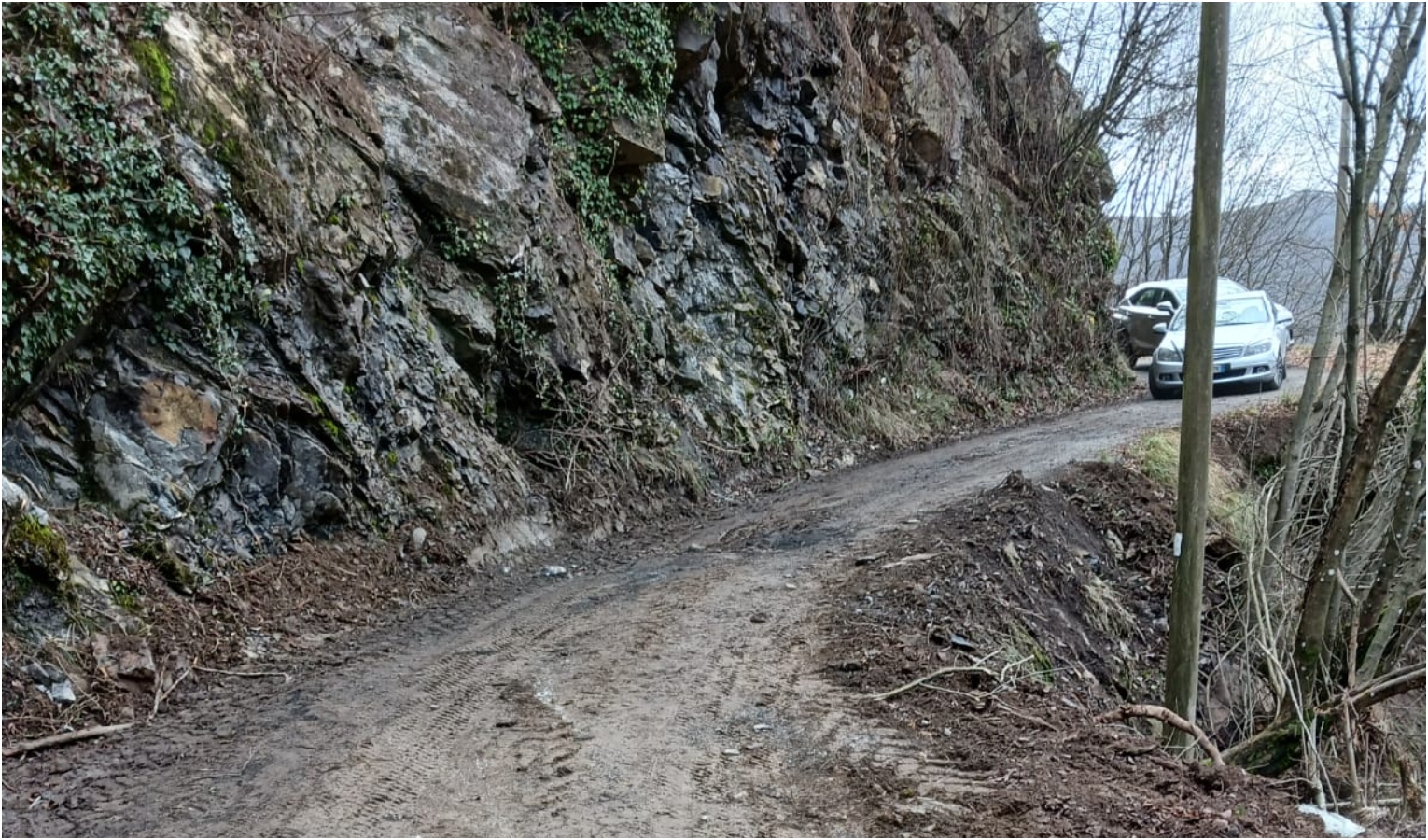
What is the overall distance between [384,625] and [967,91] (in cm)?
1741

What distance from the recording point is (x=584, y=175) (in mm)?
10594

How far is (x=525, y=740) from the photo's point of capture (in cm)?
432

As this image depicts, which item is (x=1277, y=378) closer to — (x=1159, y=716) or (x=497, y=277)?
(x=1159, y=716)

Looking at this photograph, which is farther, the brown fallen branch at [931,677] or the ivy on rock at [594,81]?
the ivy on rock at [594,81]

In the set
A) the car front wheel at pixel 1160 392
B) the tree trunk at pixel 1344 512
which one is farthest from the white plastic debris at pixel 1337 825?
the car front wheel at pixel 1160 392

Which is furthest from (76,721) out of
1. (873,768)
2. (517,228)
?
(517,228)

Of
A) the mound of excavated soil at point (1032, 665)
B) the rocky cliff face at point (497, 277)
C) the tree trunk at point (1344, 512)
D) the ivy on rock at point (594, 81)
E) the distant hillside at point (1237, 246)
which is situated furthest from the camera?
the distant hillside at point (1237, 246)

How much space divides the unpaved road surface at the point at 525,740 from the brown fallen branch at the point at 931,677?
0.21 metres

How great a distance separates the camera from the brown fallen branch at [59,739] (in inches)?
157

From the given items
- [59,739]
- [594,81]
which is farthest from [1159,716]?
[594,81]

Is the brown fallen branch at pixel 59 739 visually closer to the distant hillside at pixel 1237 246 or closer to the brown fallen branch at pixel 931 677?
the brown fallen branch at pixel 931 677

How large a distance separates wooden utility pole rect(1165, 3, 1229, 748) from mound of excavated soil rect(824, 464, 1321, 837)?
0.68 meters

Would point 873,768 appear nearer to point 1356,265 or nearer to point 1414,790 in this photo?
point 1414,790

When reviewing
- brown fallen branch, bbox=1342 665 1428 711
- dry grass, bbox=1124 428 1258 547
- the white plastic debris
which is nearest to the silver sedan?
dry grass, bbox=1124 428 1258 547
